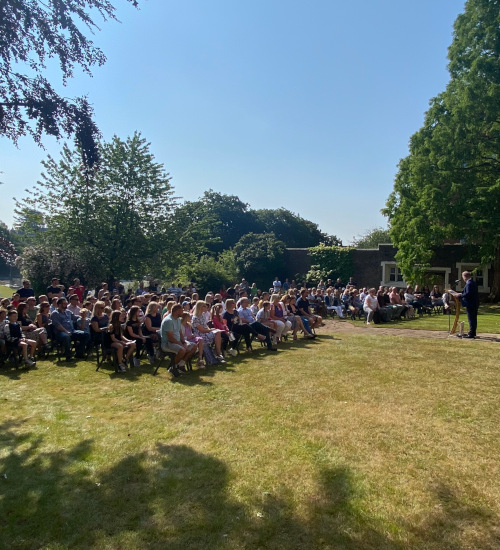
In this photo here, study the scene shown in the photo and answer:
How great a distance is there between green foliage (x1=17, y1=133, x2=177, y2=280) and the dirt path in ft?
36.9

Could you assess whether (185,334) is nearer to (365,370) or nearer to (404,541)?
(365,370)

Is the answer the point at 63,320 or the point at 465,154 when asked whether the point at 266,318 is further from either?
the point at 465,154

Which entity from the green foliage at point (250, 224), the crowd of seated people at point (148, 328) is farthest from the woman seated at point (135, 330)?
the green foliage at point (250, 224)

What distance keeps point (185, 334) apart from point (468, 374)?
17.0 ft

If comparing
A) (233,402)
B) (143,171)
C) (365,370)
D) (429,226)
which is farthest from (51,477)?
(429,226)

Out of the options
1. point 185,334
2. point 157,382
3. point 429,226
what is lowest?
point 157,382

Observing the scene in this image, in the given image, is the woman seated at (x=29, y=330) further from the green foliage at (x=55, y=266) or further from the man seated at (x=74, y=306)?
the green foliage at (x=55, y=266)

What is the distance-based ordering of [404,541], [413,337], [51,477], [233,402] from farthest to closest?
[413,337] → [233,402] → [51,477] → [404,541]

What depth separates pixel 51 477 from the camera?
395 centimetres

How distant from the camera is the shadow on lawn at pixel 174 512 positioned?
119 inches

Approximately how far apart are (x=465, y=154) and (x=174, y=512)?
24171 mm

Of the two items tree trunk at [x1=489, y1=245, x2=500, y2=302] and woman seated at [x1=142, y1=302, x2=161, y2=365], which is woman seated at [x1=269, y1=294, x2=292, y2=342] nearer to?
woman seated at [x1=142, y1=302, x2=161, y2=365]

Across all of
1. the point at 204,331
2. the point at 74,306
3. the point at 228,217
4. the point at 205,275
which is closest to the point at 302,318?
the point at 204,331

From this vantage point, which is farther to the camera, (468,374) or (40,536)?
(468,374)
